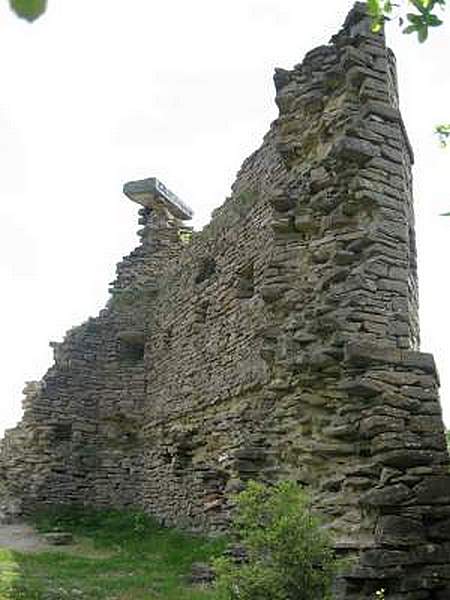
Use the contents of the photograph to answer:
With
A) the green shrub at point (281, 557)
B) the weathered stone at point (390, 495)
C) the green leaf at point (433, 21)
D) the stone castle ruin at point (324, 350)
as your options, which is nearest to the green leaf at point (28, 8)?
the green leaf at point (433, 21)

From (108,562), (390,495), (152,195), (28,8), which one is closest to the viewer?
(28,8)

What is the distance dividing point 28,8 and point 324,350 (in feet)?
18.0

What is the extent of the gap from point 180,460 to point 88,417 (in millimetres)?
3362

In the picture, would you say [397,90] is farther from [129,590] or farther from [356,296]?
[129,590]

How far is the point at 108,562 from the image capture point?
10.1 meters

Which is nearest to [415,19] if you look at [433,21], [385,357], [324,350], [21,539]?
[433,21]

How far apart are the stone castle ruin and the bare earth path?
3.35 ft

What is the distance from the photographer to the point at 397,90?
8.37 m

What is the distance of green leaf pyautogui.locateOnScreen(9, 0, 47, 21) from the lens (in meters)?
1.30

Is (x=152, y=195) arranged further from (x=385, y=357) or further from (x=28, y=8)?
(x=28, y=8)

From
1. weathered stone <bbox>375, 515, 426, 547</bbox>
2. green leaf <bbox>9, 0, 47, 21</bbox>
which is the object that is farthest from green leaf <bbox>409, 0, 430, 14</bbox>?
weathered stone <bbox>375, 515, 426, 547</bbox>

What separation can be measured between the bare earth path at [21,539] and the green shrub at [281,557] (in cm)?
731

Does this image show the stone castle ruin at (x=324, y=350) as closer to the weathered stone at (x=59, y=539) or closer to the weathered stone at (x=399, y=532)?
the weathered stone at (x=399, y=532)

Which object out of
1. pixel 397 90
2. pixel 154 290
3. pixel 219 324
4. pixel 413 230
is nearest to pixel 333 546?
pixel 413 230
